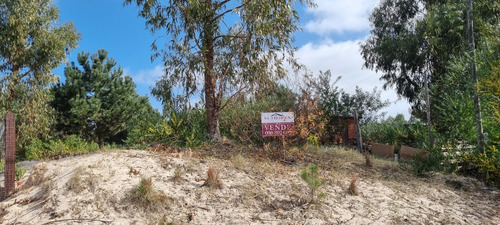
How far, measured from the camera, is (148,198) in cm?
496

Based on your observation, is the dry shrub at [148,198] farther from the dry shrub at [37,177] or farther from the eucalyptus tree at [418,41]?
the eucalyptus tree at [418,41]

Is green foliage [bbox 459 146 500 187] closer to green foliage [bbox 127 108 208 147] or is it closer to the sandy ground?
the sandy ground

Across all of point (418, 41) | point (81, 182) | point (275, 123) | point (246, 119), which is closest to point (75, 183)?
point (81, 182)

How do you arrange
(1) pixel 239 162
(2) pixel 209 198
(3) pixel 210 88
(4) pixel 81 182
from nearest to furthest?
(2) pixel 209 198
(4) pixel 81 182
(1) pixel 239 162
(3) pixel 210 88

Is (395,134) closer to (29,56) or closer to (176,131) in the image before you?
(176,131)

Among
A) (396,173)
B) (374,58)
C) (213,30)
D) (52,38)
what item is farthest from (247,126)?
(374,58)

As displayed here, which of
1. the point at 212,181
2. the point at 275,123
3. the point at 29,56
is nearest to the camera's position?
the point at 212,181

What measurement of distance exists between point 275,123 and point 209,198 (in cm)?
342

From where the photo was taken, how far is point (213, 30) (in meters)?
10.4

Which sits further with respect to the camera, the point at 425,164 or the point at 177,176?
the point at 425,164

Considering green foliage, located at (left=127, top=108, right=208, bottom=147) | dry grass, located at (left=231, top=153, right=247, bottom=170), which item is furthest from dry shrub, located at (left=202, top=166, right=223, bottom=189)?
green foliage, located at (left=127, top=108, right=208, bottom=147)

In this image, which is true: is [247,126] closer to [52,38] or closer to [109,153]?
[109,153]

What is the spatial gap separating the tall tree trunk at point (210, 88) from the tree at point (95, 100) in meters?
10.3

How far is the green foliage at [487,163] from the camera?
852 cm
